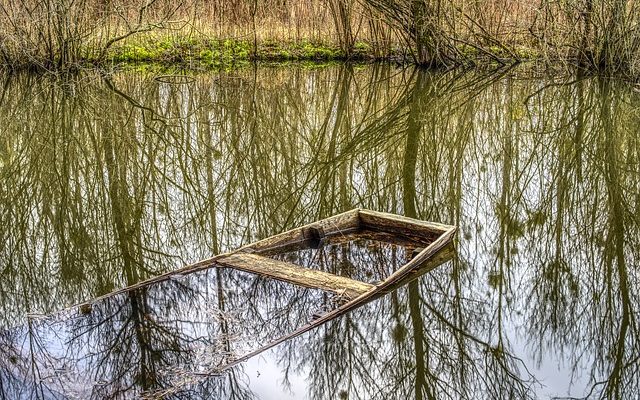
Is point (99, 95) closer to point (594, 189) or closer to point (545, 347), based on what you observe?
point (594, 189)

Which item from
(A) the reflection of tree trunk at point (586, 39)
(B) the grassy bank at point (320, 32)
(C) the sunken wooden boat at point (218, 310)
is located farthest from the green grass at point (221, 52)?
(C) the sunken wooden boat at point (218, 310)

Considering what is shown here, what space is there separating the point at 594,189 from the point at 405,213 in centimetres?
188

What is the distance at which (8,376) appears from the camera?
144 inches

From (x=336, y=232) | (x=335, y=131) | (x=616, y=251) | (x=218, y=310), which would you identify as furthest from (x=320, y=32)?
(x=218, y=310)

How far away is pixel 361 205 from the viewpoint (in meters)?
6.91

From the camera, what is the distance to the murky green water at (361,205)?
398 cm

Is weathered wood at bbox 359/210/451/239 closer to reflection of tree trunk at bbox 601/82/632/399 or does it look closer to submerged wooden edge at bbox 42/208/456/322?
submerged wooden edge at bbox 42/208/456/322

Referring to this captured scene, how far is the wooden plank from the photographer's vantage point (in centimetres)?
456

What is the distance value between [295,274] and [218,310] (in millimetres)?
523

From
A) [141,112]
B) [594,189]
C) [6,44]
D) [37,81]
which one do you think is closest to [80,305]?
[594,189]

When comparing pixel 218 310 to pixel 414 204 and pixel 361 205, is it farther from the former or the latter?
pixel 414 204

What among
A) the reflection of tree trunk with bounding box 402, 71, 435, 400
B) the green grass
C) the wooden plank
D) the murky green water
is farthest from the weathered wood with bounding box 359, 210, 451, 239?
the green grass

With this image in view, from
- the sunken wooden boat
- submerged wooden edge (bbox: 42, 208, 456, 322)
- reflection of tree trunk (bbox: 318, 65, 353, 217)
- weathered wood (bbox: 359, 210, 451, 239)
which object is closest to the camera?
the sunken wooden boat

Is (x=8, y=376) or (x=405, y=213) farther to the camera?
(x=405, y=213)
